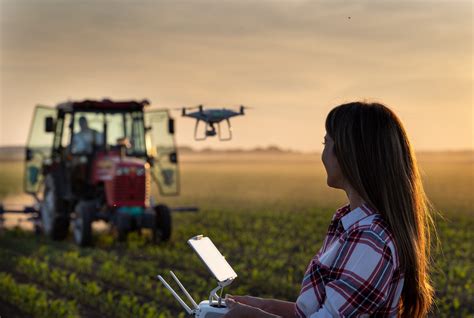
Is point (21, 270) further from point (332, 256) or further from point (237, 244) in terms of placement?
point (332, 256)

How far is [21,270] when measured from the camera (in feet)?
33.7

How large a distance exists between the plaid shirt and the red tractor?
955 centimetres

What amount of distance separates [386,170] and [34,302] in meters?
6.05

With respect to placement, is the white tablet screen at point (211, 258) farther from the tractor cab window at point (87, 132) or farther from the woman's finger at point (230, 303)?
the tractor cab window at point (87, 132)

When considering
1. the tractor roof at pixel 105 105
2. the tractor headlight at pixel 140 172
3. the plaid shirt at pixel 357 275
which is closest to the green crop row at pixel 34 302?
the tractor headlight at pixel 140 172

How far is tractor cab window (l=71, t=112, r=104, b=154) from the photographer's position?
12.5 meters

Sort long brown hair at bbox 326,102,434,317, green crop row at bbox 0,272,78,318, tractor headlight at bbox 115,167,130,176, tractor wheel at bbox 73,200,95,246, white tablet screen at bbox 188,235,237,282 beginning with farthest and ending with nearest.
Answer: tractor headlight at bbox 115,167,130,176 < tractor wheel at bbox 73,200,95,246 < green crop row at bbox 0,272,78,318 < white tablet screen at bbox 188,235,237,282 < long brown hair at bbox 326,102,434,317

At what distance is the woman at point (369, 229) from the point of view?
2.33 m

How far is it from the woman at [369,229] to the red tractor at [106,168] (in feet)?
31.1

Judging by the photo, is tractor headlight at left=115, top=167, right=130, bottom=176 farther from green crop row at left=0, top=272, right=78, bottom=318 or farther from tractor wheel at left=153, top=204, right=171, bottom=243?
green crop row at left=0, top=272, right=78, bottom=318

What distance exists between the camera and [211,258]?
8.54 feet

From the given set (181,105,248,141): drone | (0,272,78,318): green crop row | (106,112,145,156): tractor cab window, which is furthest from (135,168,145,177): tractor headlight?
(181,105,248,141): drone

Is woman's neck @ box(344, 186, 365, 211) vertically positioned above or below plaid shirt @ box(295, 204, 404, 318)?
above

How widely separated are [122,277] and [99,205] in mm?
3495
